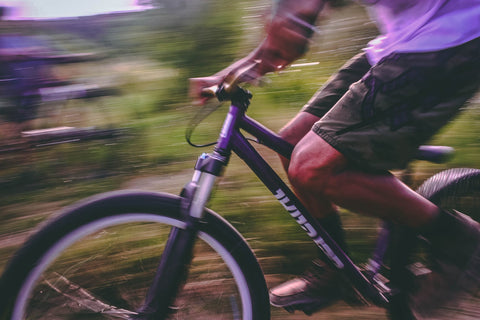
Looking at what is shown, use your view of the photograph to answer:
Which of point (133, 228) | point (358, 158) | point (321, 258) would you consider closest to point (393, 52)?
point (358, 158)

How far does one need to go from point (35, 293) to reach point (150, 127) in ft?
8.92

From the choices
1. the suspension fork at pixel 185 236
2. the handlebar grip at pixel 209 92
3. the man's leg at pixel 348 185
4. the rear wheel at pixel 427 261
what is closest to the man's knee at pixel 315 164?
the man's leg at pixel 348 185

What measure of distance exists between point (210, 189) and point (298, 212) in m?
0.39

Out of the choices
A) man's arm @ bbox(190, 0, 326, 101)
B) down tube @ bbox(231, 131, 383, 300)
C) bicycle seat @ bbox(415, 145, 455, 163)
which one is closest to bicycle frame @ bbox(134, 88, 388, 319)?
down tube @ bbox(231, 131, 383, 300)

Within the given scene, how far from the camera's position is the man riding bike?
142 cm

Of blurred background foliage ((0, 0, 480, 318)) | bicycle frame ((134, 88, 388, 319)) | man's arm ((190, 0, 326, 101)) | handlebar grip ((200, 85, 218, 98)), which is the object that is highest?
man's arm ((190, 0, 326, 101))

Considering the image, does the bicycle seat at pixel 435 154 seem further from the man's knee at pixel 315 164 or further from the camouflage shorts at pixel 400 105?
the man's knee at pixel 315 164

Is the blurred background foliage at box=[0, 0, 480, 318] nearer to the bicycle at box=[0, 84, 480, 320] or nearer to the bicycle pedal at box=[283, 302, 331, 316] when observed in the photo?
the bicycle at box=[0, 84, 480, 320]

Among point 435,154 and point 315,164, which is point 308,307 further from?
point 435,154

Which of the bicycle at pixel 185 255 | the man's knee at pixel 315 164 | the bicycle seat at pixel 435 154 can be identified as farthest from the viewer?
the bicycle seat at pixel 435 154

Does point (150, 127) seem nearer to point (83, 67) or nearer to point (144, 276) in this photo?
point (83, 67)

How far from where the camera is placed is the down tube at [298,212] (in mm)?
1627

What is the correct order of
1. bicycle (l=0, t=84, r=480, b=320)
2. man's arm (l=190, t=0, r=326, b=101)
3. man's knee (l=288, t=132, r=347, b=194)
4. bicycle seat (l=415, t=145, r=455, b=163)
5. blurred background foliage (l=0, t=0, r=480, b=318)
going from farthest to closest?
blurred background foliage (l=0, t=0, r=480, b=318) < bicycle seat (l=415, t=145, r=455, b=163) < man's knee (l=288, t=132, r=347, b=194) < bicycle (l=0, t=84, r=480, b=320) < man's arm (l=190, t=0, r=326, b=101)

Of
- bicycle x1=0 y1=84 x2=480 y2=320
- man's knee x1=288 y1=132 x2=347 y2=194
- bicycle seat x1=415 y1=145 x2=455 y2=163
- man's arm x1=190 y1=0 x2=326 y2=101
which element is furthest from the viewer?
bicycle seat x1=415 y1=145 x2=455 y2=163
